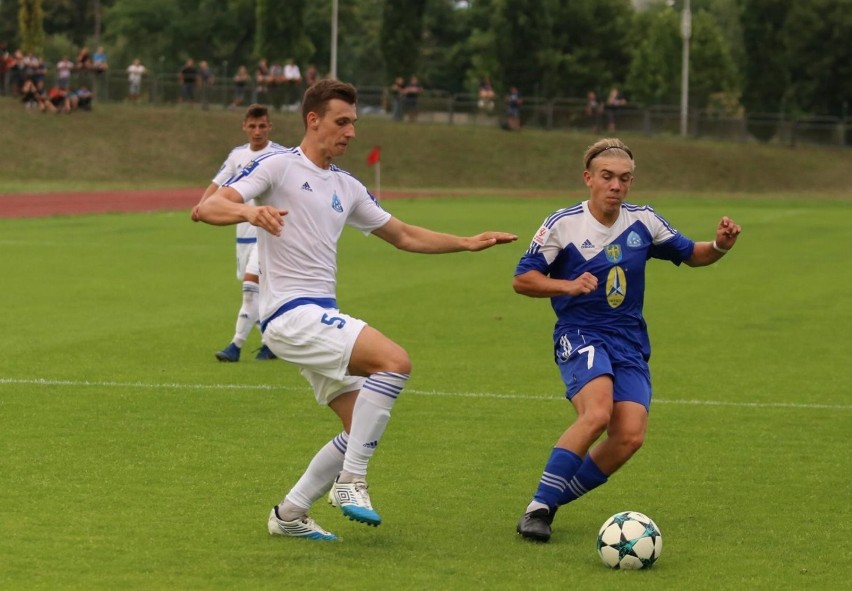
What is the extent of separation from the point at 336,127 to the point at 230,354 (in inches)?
253

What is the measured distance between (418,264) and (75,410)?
13553 mm

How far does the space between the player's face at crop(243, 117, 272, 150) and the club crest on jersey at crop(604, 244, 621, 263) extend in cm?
604

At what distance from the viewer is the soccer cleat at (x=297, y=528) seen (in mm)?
6992

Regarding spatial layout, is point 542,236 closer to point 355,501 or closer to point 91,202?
point 355,501

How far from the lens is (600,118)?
208ft

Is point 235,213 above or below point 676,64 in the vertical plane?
below

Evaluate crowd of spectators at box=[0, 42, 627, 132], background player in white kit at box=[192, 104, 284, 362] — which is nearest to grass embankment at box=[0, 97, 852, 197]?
crowd of spectators at box=[0, 42, 627, 132]

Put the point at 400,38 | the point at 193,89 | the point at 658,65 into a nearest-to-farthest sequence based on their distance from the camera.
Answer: the point at 193,89
the point at 400,38
the point at 658,65

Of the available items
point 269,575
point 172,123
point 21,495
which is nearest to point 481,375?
point 21,495

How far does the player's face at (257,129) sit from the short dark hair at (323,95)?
5938mm

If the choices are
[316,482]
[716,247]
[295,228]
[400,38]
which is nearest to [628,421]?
[716,247]

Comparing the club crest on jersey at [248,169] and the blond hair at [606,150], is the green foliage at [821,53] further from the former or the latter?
the club crest on jersey at [248,169]

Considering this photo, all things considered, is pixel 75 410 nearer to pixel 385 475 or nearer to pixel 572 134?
pixel 385 475

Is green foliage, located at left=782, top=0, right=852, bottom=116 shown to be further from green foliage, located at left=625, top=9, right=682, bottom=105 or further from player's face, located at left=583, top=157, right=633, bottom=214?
player's face, located at left=583, top=157, right=633, bottom=214
